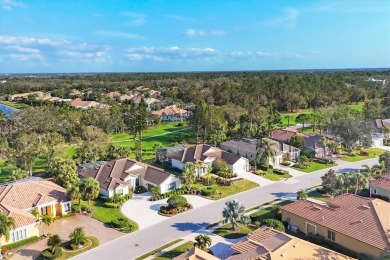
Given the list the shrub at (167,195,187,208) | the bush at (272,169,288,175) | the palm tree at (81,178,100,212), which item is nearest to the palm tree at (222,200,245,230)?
the shrub at (167,195,187,208)

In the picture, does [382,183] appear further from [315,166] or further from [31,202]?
[31,202]

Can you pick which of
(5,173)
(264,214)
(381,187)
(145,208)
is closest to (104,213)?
(145,208)

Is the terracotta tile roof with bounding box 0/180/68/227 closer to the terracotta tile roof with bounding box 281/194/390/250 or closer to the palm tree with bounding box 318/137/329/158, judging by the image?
the terracotta tile roof with bounding box 281/194/390/250

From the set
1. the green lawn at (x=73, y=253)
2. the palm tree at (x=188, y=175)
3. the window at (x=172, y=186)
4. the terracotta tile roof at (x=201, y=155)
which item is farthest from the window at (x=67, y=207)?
the terracotta tile roof at (x=201, y=155)

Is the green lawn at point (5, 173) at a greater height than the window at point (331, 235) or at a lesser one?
lesser

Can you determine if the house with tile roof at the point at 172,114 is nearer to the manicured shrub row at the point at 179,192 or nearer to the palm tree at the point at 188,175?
the palm tree at the point at 188,175
